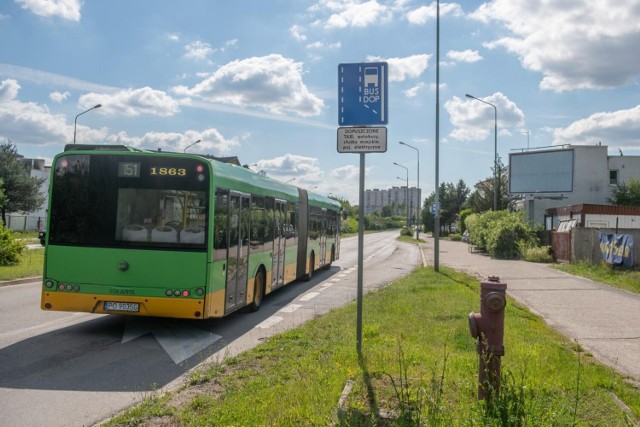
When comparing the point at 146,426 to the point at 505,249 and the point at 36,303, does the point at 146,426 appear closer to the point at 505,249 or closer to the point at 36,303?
the point at 36,303

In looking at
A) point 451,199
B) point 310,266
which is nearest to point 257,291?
point 310,266

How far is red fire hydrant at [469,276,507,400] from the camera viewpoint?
440 centimetres

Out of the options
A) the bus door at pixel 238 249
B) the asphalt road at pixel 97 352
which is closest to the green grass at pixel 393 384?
the asphalt road at pixel 97 352

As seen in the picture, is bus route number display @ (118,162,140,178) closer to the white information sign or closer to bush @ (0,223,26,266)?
the white information sign

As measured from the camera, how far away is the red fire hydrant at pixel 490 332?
440 centimetres

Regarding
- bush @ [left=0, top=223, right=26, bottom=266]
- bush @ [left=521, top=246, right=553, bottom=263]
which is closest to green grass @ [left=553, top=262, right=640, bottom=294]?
bush @ [left=521, top=246, right=553, bottom=263]

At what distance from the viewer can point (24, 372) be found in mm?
6715

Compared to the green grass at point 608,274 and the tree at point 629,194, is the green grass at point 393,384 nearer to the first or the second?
the green grass at point 608,274

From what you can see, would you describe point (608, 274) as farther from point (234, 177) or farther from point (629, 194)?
point (629, 194)

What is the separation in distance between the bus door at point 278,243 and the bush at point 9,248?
1021 cm

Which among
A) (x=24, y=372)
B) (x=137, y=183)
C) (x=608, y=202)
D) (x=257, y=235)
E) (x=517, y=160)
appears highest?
(x=517, y=160)

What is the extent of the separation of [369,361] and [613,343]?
4.63m

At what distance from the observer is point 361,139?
7.26 meters

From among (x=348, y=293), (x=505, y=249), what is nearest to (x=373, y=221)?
(x=505, y=249)
